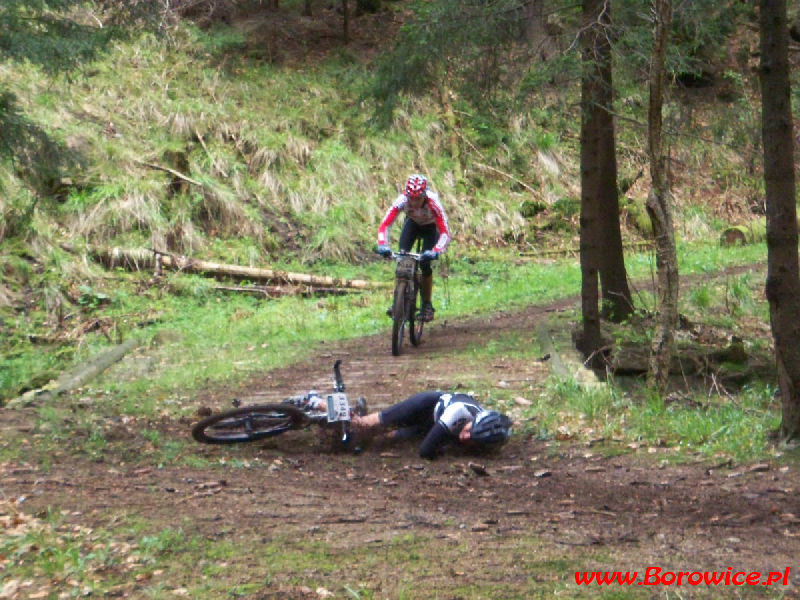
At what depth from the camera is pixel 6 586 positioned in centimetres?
500

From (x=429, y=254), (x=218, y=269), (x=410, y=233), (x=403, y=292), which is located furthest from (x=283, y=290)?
(x=429, y=254)

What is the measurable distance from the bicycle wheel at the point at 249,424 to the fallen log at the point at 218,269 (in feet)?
35.8

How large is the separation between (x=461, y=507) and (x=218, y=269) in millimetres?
13548

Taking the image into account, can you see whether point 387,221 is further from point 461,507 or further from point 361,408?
point 461,507

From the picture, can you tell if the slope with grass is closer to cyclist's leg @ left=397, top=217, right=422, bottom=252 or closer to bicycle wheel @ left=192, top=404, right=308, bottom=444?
cyclist's leg @ left=397, top=217, right=422, bottom=252

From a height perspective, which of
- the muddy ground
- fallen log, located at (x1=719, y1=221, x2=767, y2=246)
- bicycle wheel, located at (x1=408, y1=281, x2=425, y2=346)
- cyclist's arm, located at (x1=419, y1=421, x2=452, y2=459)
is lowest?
the muddy ground

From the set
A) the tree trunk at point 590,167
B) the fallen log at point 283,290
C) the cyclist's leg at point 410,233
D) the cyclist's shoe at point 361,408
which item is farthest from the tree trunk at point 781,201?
the fallen log at point 283,290

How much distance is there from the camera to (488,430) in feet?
25.7

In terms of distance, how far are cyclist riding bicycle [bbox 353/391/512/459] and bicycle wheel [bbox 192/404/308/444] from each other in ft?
1.91

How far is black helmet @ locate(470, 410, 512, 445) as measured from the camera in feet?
25.7

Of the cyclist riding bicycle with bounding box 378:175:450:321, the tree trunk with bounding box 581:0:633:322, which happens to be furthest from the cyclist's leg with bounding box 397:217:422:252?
the tree trunk with bounding box 581:0:633:322

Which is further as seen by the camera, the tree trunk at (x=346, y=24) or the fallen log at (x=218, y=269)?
the tree trunk at (x=346, y=24)

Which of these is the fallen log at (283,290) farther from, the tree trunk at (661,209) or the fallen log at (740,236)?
the fallen log at (740,236)

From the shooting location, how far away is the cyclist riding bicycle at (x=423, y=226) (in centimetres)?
1184
